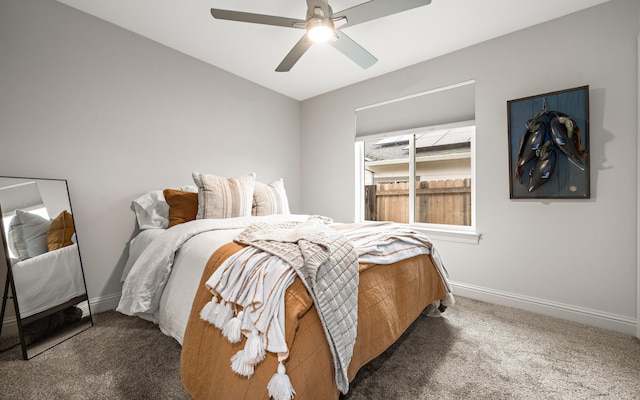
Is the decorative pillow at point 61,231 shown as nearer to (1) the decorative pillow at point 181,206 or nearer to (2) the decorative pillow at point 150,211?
(2) the decorative pillow at point 150,211

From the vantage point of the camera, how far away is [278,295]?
1036 mm

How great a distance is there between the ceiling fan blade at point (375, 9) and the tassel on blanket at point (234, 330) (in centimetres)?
178

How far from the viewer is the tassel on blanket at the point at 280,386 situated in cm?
89

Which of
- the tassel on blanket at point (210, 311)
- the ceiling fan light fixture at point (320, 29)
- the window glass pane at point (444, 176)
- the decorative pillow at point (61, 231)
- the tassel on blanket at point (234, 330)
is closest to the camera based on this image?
the tassel on blanket at point (234, 330)

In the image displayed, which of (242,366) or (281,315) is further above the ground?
(281,315)

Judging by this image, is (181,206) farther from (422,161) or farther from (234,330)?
(422,161)

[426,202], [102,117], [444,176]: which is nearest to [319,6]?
[102,117]

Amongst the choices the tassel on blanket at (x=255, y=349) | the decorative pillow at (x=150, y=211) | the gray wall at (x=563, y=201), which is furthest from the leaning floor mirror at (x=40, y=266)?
the gray wall at (x=563, y=201)

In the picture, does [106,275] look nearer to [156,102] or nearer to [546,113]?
[156,102]

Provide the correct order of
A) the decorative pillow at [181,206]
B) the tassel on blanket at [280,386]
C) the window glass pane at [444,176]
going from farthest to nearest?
1. the window glass pane at [444,176]
2. the decorative pillow at [181,206]
3. the tassel on blanket at [280,386]

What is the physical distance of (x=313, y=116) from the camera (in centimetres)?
402

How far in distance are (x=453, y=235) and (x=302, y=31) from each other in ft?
7.85

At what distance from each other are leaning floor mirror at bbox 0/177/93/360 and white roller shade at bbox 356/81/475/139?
3.04 metres

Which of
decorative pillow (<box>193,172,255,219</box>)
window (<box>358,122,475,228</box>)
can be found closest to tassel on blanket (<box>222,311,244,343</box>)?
decorative pillow (<box>193,172,255,219</box>)
